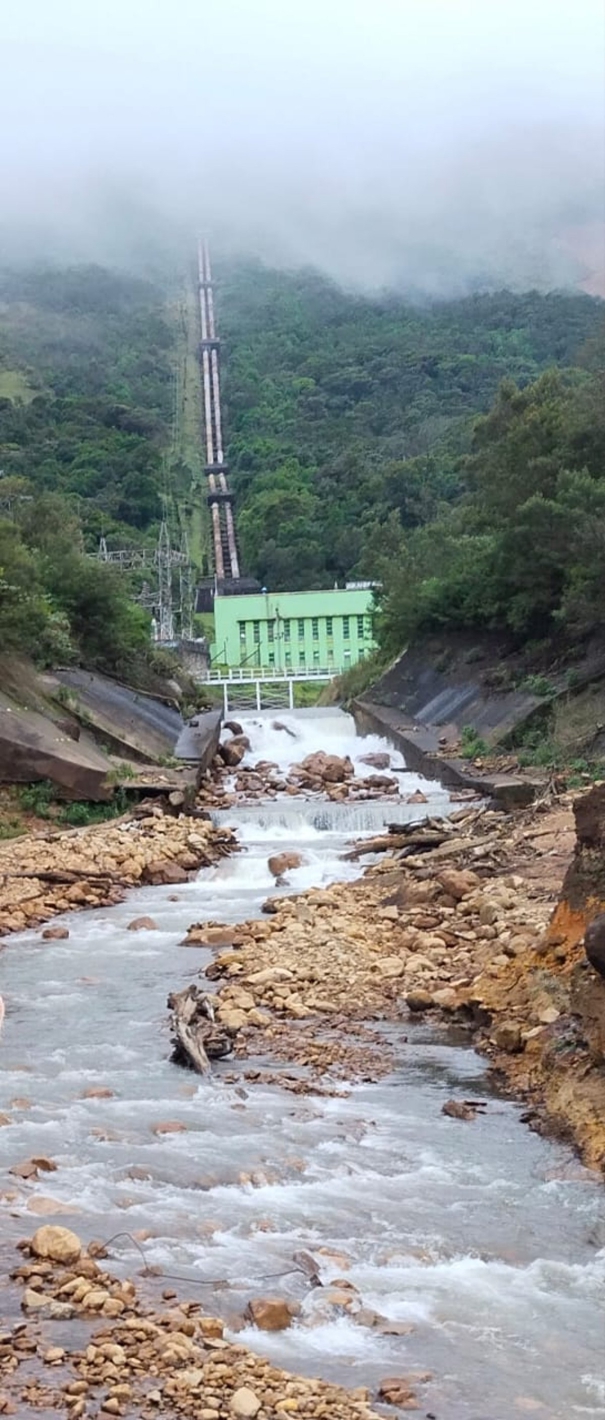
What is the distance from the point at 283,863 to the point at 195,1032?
9916mm

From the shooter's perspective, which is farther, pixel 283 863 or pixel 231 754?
pixel 231 754

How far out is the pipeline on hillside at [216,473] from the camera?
114 meters

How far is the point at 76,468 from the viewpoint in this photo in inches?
4328

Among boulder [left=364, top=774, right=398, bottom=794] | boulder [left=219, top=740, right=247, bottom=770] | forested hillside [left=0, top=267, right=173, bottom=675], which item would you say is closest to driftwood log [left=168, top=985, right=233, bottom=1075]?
forested hillside [left=0, top=267, right=173, bottom=675]

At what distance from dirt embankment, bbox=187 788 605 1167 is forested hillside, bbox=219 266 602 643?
23536 mm

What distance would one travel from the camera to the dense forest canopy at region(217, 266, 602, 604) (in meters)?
95.2

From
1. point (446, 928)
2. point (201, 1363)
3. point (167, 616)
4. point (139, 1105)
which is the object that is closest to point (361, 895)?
point (446, 928)

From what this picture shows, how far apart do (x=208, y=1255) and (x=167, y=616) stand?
233 ft

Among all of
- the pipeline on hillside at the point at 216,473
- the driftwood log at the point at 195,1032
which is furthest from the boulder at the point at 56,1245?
the pipeline on hillside at the point at 216,473

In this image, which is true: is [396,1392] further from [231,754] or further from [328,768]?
[231,754]

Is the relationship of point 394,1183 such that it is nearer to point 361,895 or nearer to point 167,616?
point 361,895

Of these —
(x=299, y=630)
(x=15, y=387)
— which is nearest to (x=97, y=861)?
(x=299, y=630)

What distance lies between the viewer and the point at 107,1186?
8.16 metres

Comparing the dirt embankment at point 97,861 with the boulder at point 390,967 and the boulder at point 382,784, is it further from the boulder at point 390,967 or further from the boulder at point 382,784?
the boulder at point 382,784
